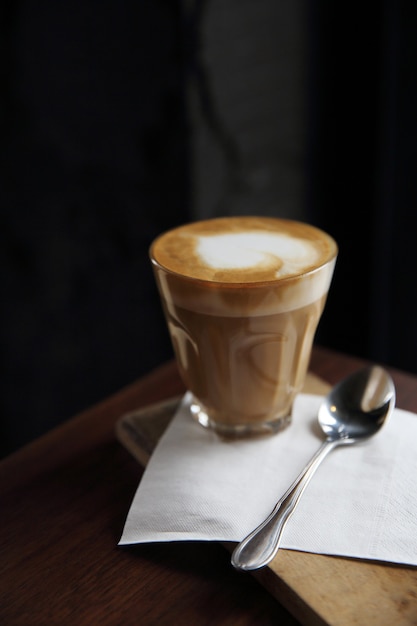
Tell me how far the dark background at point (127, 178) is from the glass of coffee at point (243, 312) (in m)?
0.42

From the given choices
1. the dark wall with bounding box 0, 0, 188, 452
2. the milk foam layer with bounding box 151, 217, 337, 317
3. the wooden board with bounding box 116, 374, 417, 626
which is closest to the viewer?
the wooden board with bounding box 116, 374, 417, 626

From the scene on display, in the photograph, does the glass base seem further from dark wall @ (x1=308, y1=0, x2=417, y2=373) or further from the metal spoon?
dark wall @ (x1=308, y1=0, x2=417, y2=373)

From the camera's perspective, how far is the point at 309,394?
64 cm

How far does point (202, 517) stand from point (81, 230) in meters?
0.64

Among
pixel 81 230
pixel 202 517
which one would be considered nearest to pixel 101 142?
pixel 81 230

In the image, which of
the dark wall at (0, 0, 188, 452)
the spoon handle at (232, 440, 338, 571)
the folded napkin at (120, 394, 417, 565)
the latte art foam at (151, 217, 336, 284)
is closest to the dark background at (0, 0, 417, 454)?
the dark wall at (0, 0, 188, 452)

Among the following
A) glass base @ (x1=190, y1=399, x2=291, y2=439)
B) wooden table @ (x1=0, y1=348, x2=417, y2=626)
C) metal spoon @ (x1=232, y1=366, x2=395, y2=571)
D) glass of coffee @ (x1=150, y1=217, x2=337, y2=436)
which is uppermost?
glass of coffee @ (x1=150, y1=217, x2=337, y2=436)

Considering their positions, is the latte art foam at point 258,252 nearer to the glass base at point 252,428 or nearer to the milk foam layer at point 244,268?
the milk foam layer at point 244,268

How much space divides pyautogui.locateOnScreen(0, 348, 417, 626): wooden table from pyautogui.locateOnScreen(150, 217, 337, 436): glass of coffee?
0.11m

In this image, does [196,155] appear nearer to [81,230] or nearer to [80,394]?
[81,230]

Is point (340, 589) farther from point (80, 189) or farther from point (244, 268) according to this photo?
point (80, 189)

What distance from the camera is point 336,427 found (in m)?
0.57

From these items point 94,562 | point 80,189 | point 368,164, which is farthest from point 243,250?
point 368,164

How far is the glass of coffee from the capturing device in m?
0.51
